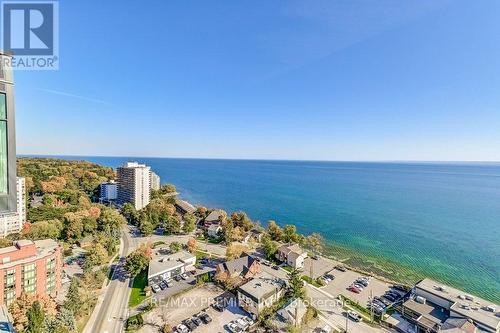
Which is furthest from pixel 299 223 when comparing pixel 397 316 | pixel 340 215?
pixel 397 316

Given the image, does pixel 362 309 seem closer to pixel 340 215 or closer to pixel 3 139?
pixel 3 139

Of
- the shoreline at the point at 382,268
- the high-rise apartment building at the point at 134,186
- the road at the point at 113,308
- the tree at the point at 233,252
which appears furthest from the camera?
the high-rise apartment building at the point at 134,186

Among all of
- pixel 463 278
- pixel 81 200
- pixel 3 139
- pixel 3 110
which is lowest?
pixel 463 278

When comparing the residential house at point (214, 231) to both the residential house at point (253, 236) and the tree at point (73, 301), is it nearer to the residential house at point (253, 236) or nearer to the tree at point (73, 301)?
the residential house at point (253, 236)

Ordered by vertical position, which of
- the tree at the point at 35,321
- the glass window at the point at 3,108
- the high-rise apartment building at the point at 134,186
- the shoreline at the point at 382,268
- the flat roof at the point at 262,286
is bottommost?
the shoreline at the point at 382,268

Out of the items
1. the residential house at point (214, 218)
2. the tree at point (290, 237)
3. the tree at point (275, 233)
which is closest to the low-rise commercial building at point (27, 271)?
the residential house at point (214, 218)

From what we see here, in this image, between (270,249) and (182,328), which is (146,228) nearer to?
(270,249)

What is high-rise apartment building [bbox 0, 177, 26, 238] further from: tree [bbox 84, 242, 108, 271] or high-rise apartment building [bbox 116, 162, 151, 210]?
high-rise apartment building [bbox 116, 162, 151, 210]
